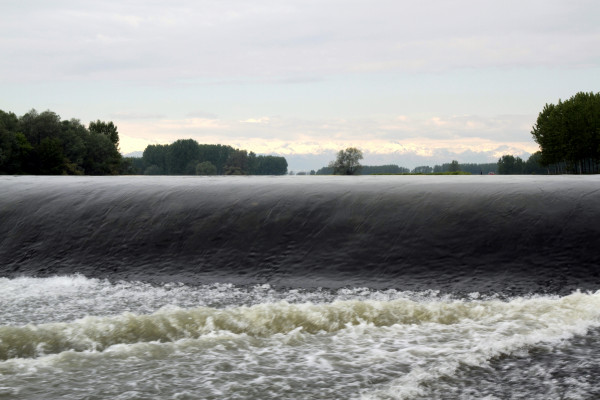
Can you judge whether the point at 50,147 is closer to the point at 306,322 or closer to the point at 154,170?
the point at 306,322

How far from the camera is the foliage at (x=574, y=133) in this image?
60562 millimetres

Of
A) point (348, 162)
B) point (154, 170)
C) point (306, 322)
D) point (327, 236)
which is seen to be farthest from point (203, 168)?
point (306, 322)

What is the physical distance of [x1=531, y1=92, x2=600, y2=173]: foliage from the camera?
6056cm

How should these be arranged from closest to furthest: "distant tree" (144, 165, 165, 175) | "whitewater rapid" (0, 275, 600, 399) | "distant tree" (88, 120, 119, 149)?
1. "whitewater rapid" (0, 275, 600, 399)
2. "distant tree" (88, 120, 119, 149)
3. "distant tree" (144, 165, 165, 175)

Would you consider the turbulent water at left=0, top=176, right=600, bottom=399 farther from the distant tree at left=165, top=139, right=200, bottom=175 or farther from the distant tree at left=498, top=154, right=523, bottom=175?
the distant tree at left=165, top=139, right=200, bottom=175

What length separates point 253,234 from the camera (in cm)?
1045

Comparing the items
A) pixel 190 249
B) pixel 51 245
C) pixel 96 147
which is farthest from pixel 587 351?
pixel 96 147

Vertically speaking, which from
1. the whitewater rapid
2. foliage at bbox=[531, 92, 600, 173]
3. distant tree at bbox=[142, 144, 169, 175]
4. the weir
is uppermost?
distant tree at bbox=[142, 144, 169, 175]

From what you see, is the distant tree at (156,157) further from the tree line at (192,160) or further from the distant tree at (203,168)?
the distant tree at (203,168)

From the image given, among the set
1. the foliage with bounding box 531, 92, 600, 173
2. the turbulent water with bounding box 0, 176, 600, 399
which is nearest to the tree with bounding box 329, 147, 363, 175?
the foliage with bounding box 531, 92, 600, 173

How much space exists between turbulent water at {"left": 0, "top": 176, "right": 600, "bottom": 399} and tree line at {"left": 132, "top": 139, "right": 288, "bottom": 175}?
142 m

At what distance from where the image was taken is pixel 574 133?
6147cm

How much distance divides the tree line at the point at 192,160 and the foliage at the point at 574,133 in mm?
104550

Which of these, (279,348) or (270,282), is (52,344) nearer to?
(279,348)
